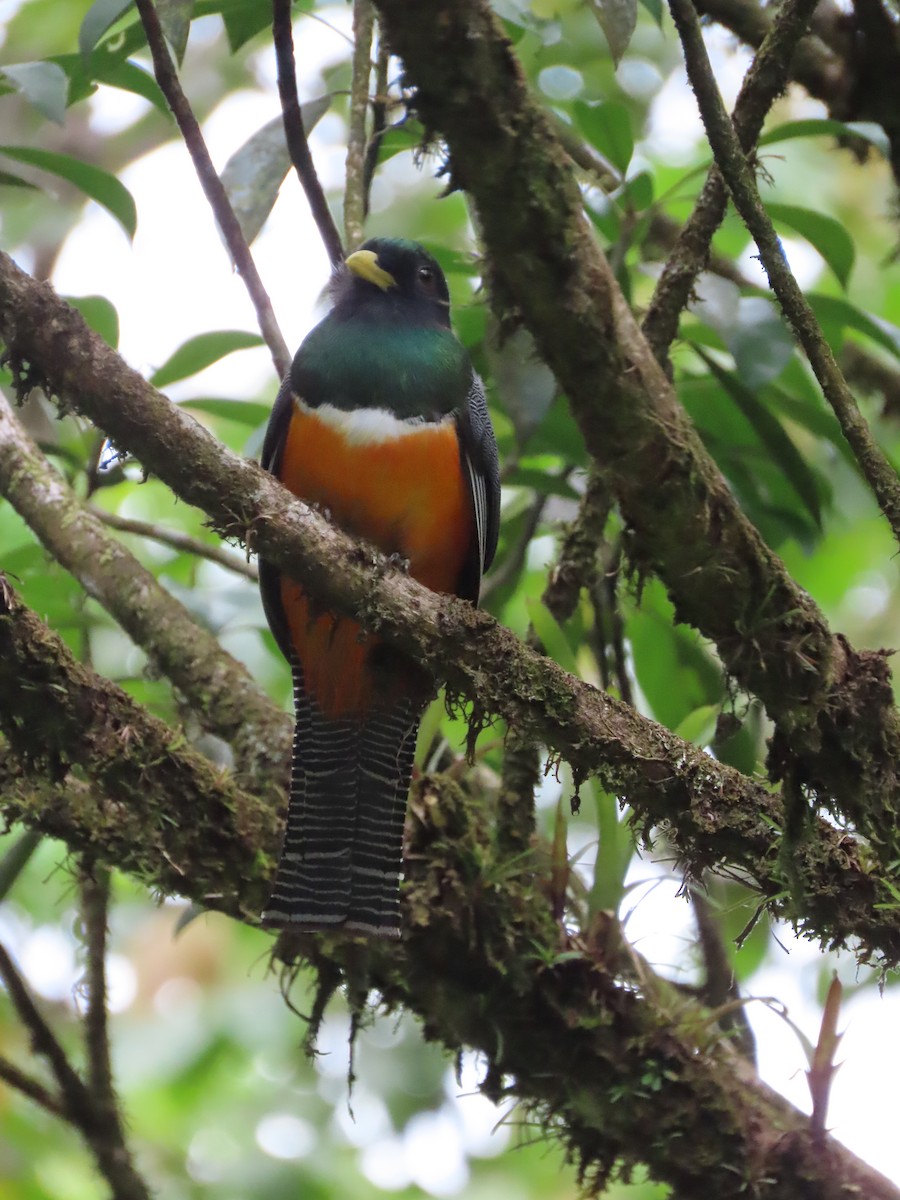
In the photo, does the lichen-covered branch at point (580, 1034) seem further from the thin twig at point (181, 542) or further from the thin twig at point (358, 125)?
the thin twig at point (358, 125)

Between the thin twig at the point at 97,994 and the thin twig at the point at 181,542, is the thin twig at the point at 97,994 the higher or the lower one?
the lower one

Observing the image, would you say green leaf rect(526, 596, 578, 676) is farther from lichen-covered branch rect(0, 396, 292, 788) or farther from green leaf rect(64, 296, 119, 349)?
green leaf rect(64, 296, 119, 349)

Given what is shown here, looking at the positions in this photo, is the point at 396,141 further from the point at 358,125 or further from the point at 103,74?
the point at 103,74

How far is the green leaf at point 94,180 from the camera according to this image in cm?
307

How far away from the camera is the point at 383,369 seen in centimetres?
296

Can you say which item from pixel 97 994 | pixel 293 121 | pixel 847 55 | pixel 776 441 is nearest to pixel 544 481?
pixel 776 441

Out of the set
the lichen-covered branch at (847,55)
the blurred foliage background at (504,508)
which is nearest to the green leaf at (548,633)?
the blurred foliage background at (504,508)

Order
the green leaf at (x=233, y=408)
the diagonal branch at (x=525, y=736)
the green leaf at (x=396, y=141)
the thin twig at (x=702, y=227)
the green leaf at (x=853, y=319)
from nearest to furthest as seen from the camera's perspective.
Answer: the diagonal branch at (x=525, y=736) < the thin twig at (x=702, y=227) < the green leaf at (x=853, y=319) < the green leaf at (x=396, y=141) < the green leaf at (x=233, y=408)

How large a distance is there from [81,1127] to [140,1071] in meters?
2.60

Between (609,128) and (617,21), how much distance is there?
2.22ft

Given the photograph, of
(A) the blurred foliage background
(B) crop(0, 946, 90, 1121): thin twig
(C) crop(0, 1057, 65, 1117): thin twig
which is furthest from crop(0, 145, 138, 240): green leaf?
(C) crop(0, 1057, 65, 1117): thin twig

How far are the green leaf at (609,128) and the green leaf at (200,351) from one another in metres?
1.02

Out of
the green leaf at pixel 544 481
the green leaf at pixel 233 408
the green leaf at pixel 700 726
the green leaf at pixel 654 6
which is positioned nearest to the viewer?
the green leaf at pixel 700 726

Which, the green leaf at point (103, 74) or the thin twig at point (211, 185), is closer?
the thin twig at point (211, 185)
